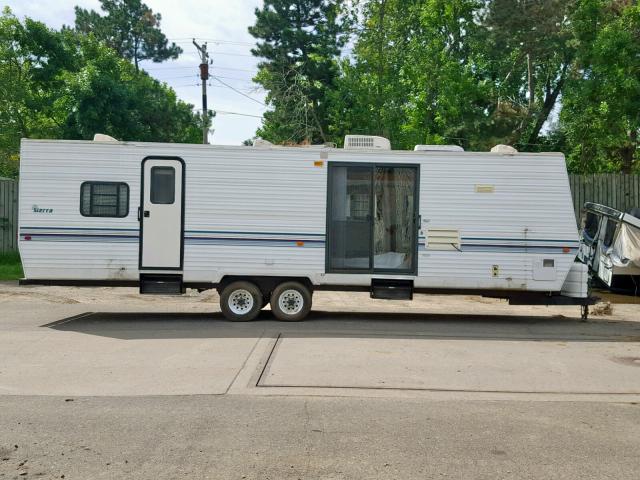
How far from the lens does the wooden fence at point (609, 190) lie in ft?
62.3

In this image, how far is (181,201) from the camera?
38.6 ft

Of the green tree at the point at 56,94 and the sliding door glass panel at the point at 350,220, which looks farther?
the green tree at the point at 56,94

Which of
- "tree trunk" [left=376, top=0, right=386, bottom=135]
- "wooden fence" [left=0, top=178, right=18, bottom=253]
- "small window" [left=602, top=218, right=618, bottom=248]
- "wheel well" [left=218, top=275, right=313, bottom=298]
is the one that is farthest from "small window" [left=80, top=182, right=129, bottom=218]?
"tree trunk" [left=376, top=0, right=386, bottom=135]

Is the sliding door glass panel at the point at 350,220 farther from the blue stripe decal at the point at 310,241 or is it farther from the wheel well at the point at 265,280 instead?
the wheel well at the point at 265,280

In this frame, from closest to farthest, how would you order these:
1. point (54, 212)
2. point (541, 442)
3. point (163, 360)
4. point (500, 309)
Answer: point (541, 442) → point (163, 360) → point (54, 212) → point (500, 309)

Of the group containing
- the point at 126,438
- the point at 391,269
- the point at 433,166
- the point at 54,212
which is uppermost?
the point at 433,166

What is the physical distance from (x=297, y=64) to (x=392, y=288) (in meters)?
18.9

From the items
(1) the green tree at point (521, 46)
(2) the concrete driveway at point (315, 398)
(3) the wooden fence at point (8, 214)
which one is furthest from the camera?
(1) the green tree at point (521, 46)

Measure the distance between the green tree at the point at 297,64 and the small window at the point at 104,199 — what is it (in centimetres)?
1532

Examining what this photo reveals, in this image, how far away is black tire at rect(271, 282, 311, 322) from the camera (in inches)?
469

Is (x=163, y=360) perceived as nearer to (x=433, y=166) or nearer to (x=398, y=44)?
(x=433, y=166)

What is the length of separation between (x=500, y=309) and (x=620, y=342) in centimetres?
433

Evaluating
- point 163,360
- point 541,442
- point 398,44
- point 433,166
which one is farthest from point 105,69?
point 541,442

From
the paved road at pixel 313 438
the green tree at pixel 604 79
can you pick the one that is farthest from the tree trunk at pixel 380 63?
the paved road at pixel 313 438
